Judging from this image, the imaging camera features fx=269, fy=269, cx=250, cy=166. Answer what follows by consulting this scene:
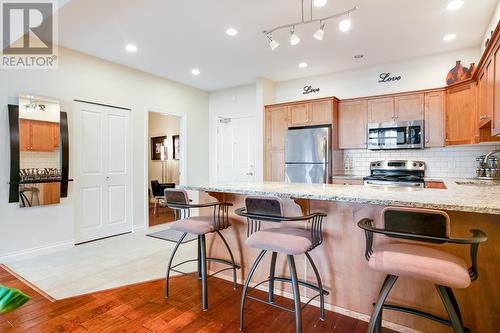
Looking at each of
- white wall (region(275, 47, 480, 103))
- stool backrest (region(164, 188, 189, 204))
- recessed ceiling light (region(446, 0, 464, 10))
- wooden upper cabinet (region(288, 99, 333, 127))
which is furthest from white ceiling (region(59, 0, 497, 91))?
stool backrest (region(164, 188, 189, 204))

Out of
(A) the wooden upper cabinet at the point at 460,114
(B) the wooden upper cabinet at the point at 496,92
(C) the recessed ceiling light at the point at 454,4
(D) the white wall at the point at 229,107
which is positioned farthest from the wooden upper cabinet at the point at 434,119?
(D) the white wall at the point at 229,107

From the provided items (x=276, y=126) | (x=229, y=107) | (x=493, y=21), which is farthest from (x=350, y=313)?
(x=229, y=107)

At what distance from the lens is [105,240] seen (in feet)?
13.6

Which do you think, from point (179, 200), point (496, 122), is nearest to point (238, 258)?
point (179, 200)

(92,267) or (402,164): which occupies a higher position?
(402,164)

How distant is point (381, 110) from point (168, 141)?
17.1ft

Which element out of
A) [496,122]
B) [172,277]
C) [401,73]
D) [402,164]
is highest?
[401,73]

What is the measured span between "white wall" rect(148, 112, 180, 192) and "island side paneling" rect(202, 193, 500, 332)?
5.14 meters

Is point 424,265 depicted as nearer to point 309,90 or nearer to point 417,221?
point 417,221

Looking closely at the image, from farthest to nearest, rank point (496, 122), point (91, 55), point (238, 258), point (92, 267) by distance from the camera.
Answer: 1. point (91, 55)
2. point (92, 267)
3. point (238, 258)
4. point (496, 122)

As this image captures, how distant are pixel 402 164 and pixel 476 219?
2.84m

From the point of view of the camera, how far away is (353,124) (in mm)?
4543

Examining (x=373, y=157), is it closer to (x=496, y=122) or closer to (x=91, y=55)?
(x=496, y=122)

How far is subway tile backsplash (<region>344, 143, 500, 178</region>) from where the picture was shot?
3.89 meters
